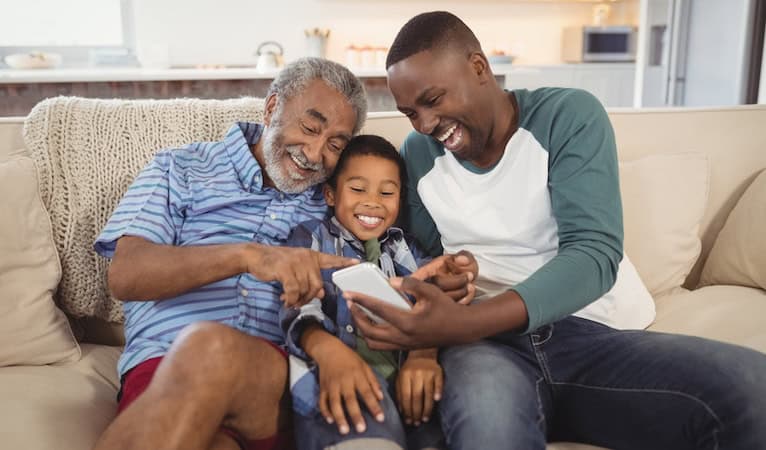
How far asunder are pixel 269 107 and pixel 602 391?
37.6 inches

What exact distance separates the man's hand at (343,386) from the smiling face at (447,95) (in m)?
0.50

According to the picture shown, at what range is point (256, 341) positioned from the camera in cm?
112

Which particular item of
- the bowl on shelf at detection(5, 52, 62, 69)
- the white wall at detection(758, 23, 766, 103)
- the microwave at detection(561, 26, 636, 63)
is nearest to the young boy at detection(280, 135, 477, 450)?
the white wall at detection(758, 23, 766, 103)

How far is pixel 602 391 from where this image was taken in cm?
119

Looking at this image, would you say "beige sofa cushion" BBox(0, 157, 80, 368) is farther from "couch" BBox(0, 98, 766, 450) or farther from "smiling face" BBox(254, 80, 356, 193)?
"smiling face" BBox(254, 80, 356, 193)

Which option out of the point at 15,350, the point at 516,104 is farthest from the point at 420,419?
the point at 15,350

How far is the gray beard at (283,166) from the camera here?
1.50 meters

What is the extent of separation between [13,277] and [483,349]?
98 centimetres

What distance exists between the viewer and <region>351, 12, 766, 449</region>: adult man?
109cm

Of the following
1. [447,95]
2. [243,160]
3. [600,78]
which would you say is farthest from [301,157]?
[600,78]

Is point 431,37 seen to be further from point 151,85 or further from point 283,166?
point 151,85

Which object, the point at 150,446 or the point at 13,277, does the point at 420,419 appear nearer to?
the point at 150,446

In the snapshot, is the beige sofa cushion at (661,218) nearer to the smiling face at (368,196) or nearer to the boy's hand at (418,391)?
the smiling face at (368,196)

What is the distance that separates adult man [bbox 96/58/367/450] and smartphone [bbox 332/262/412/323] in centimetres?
14
